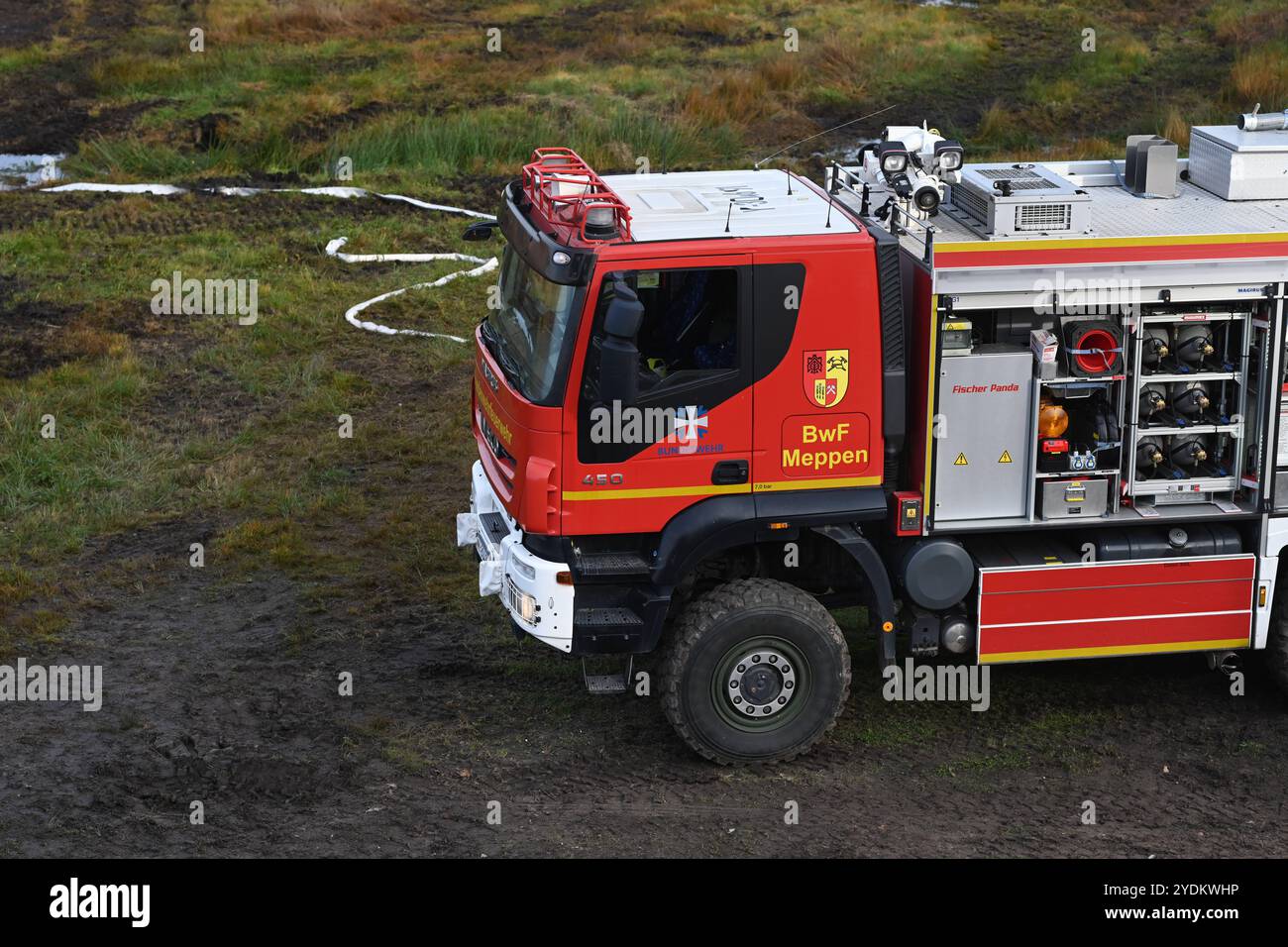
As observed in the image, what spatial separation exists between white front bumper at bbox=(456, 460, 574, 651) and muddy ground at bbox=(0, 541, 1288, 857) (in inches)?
35.4

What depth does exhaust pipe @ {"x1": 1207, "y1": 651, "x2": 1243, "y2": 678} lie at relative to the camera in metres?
9.30

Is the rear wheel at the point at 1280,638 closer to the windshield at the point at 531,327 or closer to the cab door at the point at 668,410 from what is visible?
the cab door at the point at 668,410

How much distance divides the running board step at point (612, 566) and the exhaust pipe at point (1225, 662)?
11.6 ft

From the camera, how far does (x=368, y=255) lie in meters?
18.6

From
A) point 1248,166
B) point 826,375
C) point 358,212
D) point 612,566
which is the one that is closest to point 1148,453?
point 1248,166

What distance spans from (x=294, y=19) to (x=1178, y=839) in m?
29.3

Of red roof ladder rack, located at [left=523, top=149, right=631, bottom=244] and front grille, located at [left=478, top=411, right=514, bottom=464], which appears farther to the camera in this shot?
front grille, located at [left=478, top=411, right=514, bottom=464]

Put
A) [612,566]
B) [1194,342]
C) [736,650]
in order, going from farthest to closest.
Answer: [1194,342] → [736,650] → [612,566]

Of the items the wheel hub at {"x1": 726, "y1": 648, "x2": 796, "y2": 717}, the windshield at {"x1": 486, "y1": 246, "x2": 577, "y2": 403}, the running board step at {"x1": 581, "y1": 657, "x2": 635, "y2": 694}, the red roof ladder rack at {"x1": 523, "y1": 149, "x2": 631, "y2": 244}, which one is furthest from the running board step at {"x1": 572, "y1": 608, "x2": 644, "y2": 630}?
the red roof ladder rack at {"x1": 523, "y1": 149, "x2": 631, "y2": 244}

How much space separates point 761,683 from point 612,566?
42.7 inches

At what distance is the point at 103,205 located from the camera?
20.1 meters

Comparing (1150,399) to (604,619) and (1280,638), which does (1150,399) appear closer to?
(1280,638)

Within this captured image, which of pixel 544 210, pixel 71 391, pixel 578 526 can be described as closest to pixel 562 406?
pixel 578 526

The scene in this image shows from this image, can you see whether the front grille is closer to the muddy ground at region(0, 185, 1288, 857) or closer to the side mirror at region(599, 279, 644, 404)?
the side mirror at region(599, 279, 644, 404)
